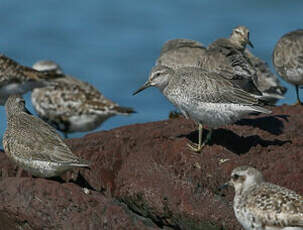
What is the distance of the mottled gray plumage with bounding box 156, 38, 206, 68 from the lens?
59.4ft

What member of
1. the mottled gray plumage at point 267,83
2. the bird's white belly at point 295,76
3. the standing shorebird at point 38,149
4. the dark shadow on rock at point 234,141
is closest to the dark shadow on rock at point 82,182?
the standing shorebird at point 38,149

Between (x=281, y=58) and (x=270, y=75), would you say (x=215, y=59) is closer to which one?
(x=281, y=58)

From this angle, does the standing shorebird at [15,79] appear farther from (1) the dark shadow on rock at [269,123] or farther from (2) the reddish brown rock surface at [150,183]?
(1) the dark shadow on rock at [269,123]

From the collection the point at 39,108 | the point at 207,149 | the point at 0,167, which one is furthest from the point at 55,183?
the point at 39,108

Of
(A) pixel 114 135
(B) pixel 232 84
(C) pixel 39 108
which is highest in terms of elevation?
(B) pixel 232 84

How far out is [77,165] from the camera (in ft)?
31.9

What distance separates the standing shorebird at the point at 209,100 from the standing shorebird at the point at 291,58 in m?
4.31

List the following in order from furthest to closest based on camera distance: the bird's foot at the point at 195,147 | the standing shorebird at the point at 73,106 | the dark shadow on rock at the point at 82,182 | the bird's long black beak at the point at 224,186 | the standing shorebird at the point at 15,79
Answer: the standing shorebird at the point at 73,106, the standing shorebird at the point at 15,79, the bird's foot at the point at 195,147, the dark shadow on rock at the point at 82,182, the bird's long black beak at the point at 224,186

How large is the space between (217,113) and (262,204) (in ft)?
9.54

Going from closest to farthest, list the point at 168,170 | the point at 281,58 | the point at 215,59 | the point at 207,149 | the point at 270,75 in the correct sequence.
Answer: the point at 168,170
the point at 207,149
the point at 215,59
the point at 281,58
the point at 270,75

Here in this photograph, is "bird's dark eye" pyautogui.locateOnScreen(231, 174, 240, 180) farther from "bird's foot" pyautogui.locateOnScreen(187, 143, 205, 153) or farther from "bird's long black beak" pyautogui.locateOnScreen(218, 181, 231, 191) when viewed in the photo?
"bird's foot" pyautogui.locateOnScreen(187, 143, 205, 153)

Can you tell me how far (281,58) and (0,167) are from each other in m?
7.52

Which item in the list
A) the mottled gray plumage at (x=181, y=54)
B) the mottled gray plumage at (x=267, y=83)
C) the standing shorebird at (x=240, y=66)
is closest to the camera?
the standing shorebird at (x=240, y=66)

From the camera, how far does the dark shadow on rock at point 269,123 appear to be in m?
12.4
